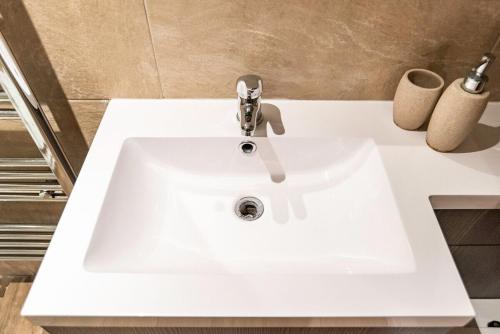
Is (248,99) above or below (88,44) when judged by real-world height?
below

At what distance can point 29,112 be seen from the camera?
2.59 ft

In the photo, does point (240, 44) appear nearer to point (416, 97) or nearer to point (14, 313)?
point (416, 97)

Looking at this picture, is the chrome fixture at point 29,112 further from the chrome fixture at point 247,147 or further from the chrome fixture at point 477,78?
the chrome fixture at point 477,78

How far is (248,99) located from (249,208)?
0.23 metres

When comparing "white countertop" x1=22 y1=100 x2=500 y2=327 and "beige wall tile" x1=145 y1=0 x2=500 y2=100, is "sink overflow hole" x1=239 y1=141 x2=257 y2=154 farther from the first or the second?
"white countertop" x1=22 y1=100 x2=500 y2=327

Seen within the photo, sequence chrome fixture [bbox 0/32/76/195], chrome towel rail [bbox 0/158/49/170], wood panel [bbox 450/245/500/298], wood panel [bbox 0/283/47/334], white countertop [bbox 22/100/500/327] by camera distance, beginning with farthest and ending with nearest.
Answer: wood panel [bbox 0/283/47/334]
chrome towel rail [bbox 0/158/49/170]
wood panel [bbox 450/245/500/298]
chrome fixture [bbox 0/32/76/195]
white countertop [bbox 22/100/500/327]

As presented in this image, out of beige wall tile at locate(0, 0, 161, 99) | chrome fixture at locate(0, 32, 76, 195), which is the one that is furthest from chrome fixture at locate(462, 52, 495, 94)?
chrome fixture at locate(0, 32, 76, 195)

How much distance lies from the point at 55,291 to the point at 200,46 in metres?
0.50

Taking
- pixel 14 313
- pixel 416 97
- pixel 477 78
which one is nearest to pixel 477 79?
pixel 477 78

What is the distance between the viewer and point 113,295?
0.51m

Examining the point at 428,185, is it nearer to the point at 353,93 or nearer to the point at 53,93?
the point at 353,93

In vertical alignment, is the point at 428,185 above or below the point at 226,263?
above

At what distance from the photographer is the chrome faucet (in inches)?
25.4

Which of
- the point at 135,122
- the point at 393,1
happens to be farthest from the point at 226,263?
the point at 393,1
